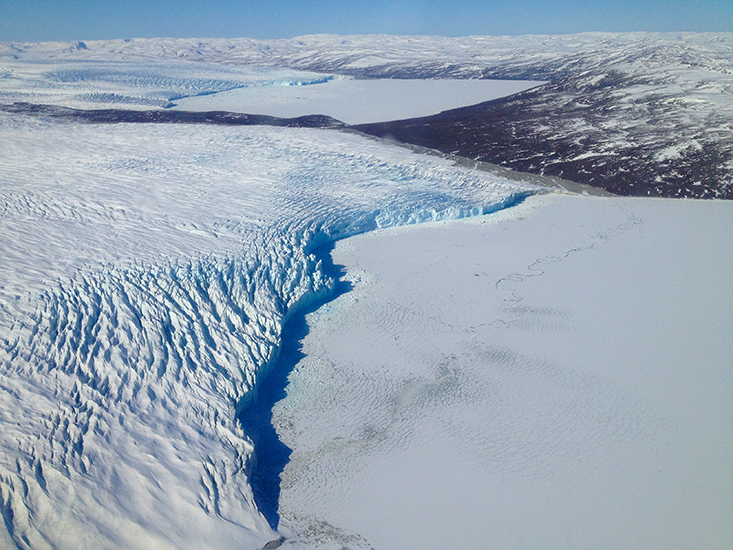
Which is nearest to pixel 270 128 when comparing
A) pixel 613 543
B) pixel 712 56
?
pixel 613 543

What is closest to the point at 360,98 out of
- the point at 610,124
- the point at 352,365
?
the point at 610,124

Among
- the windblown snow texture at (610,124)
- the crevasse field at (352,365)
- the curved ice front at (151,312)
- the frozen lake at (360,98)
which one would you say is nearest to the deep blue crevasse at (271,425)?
the crevasse field at (352,365)

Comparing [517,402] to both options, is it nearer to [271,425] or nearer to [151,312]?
[271,425]

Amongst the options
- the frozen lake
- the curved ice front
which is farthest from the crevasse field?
the frozen lake

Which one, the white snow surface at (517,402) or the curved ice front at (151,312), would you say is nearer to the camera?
the curved ice front at (151,312)

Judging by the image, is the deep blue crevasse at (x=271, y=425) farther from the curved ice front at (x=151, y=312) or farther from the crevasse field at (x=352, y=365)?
the curved ice front at (x=151, y=312)

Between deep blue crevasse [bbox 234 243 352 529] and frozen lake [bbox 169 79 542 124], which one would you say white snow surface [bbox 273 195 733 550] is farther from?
frozen lake [bbox 169 79 542 124]
